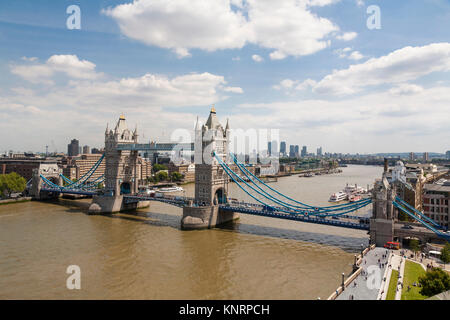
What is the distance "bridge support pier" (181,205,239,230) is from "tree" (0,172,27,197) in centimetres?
4469

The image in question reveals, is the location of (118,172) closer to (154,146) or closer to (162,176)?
(154,146)

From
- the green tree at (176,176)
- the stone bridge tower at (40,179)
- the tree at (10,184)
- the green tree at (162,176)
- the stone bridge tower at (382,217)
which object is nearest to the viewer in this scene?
the stone bridge tower at (382,217)

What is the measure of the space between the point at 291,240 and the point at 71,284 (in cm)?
2249

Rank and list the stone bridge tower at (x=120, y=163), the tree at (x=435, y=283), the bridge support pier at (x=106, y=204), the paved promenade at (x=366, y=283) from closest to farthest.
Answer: the tree at (x=435, y=283) < the paved promenade at (x=366, y=283) < the bridge support pier at (x=106, y=204) < the stone bridge tower at (x=120, y=163)

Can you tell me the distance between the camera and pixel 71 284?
2298 centimetres

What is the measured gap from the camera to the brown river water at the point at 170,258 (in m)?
22.2

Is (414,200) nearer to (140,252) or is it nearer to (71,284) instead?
(140,252)

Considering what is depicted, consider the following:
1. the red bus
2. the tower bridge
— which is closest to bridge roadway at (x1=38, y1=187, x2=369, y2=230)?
the tower bridge

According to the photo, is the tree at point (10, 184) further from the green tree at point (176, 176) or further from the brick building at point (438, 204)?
the brick building at point (438, 204)

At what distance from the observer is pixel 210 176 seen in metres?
42.3

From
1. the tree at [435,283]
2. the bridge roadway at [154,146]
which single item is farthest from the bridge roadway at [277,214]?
the tree at [435,283]

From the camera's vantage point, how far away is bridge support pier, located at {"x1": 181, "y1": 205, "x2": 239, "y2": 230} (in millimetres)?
39562

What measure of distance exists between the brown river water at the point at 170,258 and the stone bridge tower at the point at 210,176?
7.58ft
